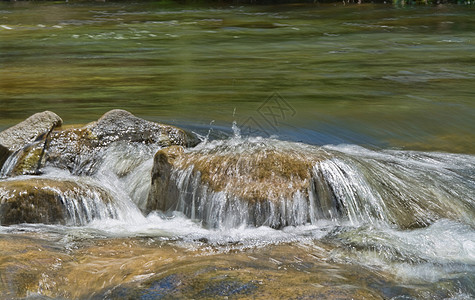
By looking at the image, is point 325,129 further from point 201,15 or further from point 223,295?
point 201,15

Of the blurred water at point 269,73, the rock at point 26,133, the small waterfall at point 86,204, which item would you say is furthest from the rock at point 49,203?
the blurred water at point 269,73

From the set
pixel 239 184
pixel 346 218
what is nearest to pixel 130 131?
pixel 239 184

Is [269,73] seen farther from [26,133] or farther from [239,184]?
[239,184]

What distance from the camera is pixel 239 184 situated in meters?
5.54

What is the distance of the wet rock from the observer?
678 cm

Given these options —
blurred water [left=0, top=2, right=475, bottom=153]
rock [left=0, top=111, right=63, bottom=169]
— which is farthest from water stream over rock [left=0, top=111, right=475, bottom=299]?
blurred water [left=0, top=2, right=475, bottom=153]

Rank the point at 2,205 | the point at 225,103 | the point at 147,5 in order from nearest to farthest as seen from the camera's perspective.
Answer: the point at 2,205 → the point at 225,103 → the point at 147,5

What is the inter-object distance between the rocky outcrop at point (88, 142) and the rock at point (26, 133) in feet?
0.28

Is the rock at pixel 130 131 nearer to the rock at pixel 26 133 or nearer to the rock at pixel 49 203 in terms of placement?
the rock at pixel 26 133

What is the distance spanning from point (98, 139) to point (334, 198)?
2421 millimetres

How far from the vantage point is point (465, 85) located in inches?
424

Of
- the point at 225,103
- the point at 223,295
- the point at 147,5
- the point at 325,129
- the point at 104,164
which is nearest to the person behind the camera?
the point at 223,295

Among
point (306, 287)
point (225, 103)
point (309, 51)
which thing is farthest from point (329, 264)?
point (309, 51)

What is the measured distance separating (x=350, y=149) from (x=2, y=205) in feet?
11.1
